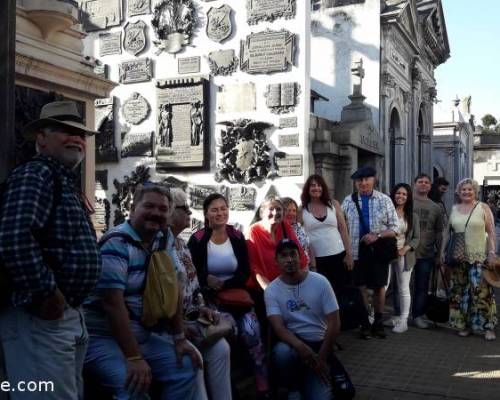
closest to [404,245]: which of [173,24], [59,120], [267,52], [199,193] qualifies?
[199,193]

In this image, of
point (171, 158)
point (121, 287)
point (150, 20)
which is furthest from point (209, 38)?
point (121, 287)

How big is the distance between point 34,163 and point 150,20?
889 cm

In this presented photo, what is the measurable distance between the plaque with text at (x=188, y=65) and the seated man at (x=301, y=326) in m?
6.71

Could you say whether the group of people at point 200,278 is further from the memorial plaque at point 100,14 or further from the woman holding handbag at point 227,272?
the memorial plaque at point 100,14

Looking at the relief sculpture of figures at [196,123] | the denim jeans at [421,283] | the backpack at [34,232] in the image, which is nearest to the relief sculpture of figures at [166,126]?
the relief sculpture of figures at [196,123]

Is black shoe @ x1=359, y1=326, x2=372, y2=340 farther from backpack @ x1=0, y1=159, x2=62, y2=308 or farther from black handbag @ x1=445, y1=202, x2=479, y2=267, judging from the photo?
backpack @ x1=0, y1=159, x2=62, y2=308

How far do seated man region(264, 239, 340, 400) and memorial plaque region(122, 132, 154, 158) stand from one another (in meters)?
6.75

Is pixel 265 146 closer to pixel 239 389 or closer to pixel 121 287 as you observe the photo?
pixel 239 389

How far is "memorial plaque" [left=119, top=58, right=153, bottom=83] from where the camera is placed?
35.6 feet

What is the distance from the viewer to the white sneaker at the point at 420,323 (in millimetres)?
7445

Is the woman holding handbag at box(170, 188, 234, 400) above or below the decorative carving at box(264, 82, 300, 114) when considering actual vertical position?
below

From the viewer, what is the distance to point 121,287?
3205 millimetres

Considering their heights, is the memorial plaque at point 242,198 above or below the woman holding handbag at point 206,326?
above

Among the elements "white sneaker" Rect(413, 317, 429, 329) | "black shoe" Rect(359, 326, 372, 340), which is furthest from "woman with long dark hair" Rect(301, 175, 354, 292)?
"white sneaker" Rect(413, 317, 429, 329)
